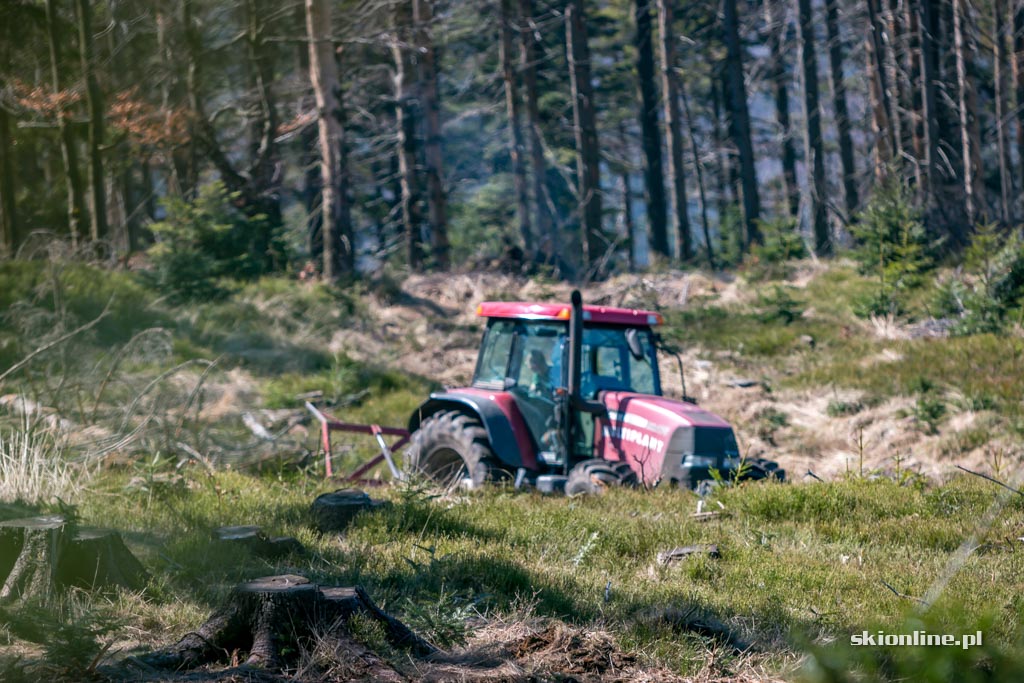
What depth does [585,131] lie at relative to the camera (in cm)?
2756

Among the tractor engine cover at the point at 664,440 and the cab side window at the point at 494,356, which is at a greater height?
the cab side window at the point at 494,356

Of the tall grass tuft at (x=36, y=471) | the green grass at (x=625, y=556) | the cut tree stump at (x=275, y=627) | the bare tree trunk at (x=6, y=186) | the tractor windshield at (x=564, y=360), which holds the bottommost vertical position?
the green grass at (x=625, y=556)

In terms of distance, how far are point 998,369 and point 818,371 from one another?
Result: 2419mm

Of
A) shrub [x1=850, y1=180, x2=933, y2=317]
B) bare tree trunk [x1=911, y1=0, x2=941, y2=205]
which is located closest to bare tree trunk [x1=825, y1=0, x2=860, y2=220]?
bare tree trunk [x1=911, y1=0, x2=941, y2=205]

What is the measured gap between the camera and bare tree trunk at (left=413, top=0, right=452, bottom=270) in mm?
23062

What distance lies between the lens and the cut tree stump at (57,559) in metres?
5.64

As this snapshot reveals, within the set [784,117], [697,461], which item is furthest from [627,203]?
[697,461]

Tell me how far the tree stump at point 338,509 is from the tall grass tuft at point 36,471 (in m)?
1.83

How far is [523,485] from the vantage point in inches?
375

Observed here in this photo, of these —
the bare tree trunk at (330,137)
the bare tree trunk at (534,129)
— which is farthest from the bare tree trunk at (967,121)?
Answer: the bare tree trunk at (330,137)

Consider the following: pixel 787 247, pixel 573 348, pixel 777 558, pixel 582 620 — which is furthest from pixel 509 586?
pixel 787 247

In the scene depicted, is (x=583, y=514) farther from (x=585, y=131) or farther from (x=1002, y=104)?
(x=1002, y=104)

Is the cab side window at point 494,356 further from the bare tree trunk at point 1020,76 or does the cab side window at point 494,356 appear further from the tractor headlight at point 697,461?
the bare tree trunk at point 1020,76

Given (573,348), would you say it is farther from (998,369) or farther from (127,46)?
(127,46)
